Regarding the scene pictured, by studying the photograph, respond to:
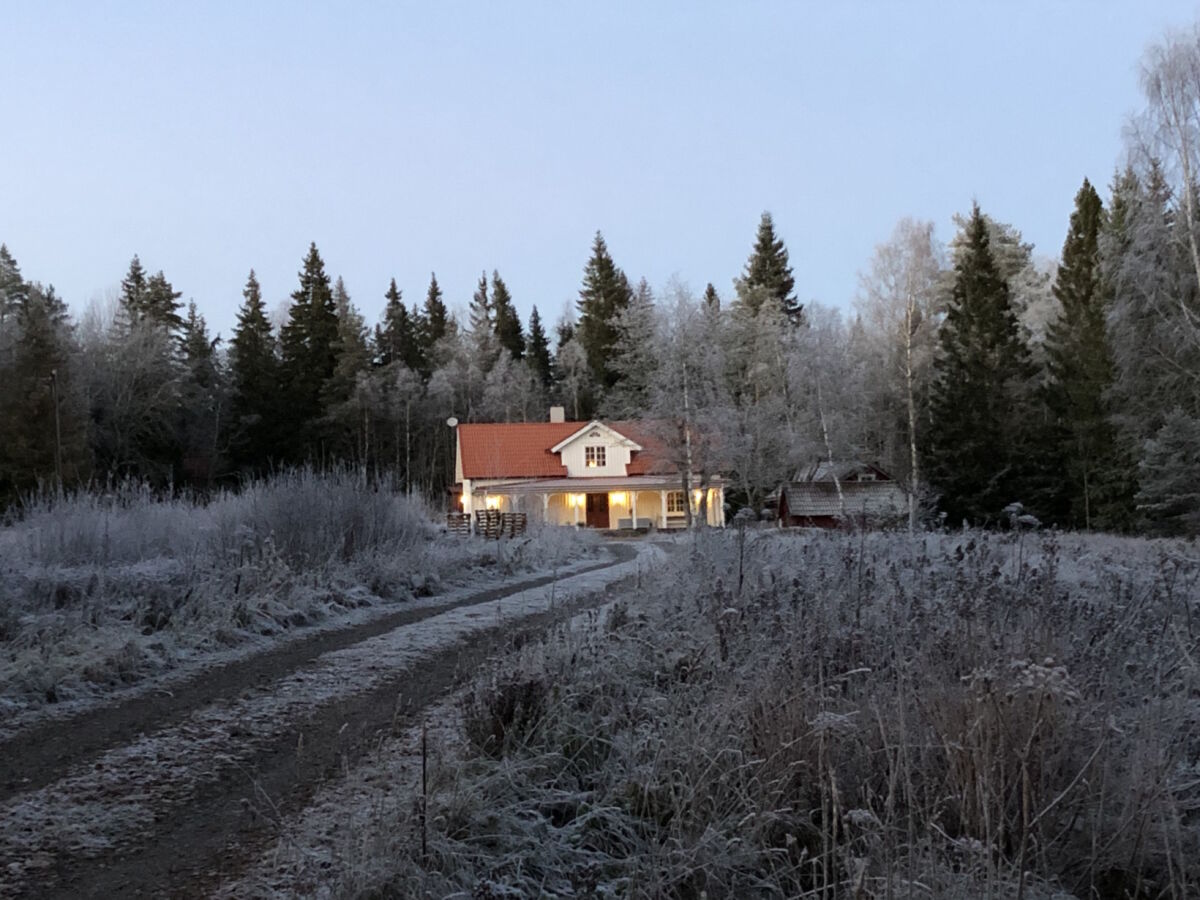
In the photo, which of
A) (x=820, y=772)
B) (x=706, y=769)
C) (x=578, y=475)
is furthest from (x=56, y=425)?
(x=820, y=772)

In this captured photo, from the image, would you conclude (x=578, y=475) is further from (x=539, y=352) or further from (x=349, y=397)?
(x=539, y=352)

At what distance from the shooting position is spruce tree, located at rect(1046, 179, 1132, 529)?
88.9 feet

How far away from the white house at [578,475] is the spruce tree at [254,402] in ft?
37.8

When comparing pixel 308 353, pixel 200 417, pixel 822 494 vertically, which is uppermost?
pixel 308 353

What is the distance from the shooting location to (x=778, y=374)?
39.2m

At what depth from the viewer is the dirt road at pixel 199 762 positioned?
128 inches

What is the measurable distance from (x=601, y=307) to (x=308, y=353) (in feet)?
56.1

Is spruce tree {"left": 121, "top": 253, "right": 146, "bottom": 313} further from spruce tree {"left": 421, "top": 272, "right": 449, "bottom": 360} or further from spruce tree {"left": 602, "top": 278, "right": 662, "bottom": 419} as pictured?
spruce tree {"left": 602, "top": 278, "right": 662, "bottom": 419}

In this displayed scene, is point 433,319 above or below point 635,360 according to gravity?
above

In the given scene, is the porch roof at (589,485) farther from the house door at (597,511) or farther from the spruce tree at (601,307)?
the spruce tree at (601,307)

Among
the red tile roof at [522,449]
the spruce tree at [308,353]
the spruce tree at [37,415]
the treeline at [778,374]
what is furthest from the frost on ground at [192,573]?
the spruce tree at [308,353]

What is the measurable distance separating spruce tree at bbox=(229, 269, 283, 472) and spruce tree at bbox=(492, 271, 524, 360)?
49.2ft

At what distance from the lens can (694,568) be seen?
28.2ft

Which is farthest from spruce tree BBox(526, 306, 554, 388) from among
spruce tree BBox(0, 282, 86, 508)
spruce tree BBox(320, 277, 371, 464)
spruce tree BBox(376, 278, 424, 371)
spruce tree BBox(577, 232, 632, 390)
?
spruce tree BBox(0, 282, 86, 508)
